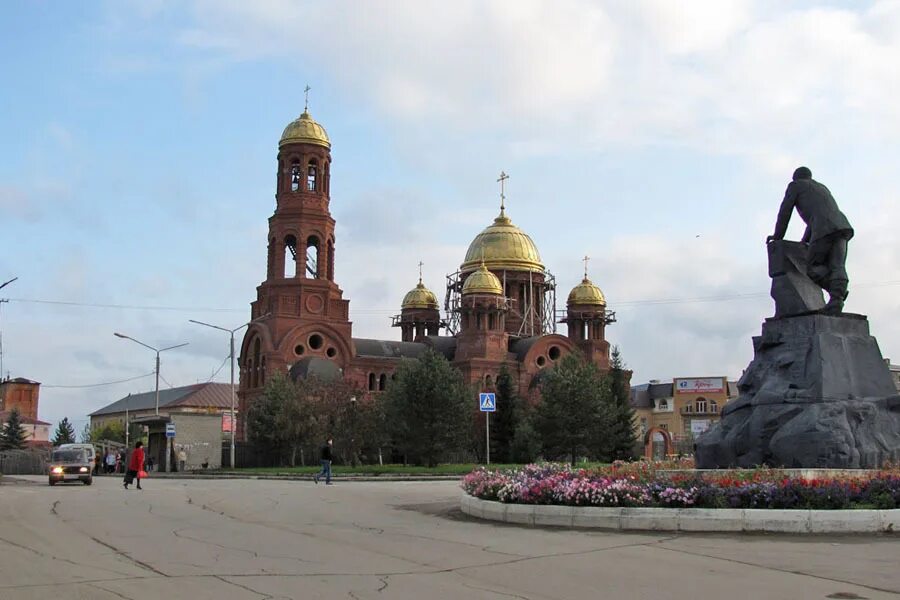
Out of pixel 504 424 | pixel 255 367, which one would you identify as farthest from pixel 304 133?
pixel 504 424

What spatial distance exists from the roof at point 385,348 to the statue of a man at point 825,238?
50498mm

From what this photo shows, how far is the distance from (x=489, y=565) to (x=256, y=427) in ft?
137

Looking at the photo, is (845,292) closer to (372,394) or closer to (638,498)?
(638,498)

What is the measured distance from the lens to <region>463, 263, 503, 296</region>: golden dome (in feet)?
225

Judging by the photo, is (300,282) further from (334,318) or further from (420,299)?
(420,299)

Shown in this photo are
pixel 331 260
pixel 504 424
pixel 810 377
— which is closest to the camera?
pixel 810 377

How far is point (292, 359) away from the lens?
6119 cm

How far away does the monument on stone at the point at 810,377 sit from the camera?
16.4 metres

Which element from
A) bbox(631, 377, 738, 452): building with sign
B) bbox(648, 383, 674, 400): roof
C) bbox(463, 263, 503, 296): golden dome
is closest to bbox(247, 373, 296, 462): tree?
bbox(463, 263, 503, 296): golden dome

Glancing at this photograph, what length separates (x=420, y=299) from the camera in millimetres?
81438

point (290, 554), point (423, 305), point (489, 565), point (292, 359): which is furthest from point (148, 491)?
point (423, 305)

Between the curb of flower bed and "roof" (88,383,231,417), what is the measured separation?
9136 cm

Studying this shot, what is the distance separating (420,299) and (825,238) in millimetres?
63861

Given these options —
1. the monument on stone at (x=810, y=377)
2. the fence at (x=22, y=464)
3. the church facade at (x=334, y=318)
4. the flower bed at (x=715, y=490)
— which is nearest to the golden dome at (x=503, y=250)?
the church facade at (x=334, y=318)
